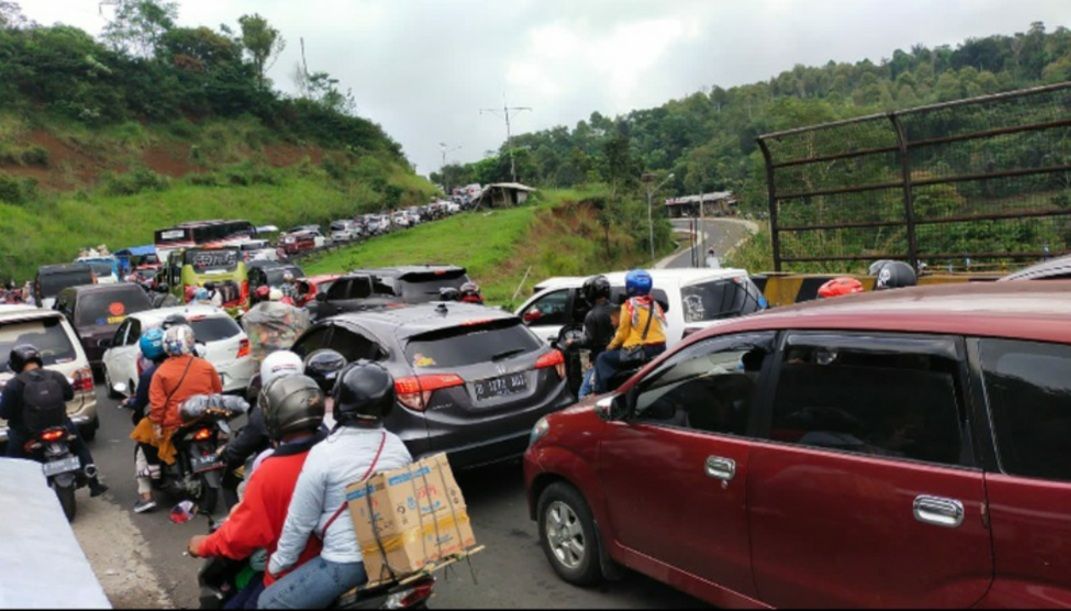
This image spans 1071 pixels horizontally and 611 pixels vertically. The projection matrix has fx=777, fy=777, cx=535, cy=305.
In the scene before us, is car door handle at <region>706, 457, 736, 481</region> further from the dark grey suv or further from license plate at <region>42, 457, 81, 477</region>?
license plate at <region>42, 457, 81, 477</region>

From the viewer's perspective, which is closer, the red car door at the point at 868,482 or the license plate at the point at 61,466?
the red car door at the point at 868,482

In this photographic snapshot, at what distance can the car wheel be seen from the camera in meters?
4.38

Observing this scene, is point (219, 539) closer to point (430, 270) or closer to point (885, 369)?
point (885, 369)

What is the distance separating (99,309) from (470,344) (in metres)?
10.4

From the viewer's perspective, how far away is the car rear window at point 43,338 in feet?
29.5

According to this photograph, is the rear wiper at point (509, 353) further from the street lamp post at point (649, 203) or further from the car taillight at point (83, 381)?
the street lamp post at point (649, 203)

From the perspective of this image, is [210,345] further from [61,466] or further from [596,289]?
[596,289]

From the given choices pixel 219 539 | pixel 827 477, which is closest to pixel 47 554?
pixel 219 539

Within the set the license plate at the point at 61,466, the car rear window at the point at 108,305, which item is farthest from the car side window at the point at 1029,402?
the car rear window at the point at 108,305

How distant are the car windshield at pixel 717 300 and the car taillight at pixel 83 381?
22.5 feet

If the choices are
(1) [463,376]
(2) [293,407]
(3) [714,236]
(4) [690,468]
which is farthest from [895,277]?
(3) [714,236]

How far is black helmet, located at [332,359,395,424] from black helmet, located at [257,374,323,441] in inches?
4.7

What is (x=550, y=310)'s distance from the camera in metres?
10.5

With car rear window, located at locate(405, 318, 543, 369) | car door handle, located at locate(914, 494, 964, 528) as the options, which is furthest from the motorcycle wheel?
car door handle, located at locate(914, 494, 964, 528)
